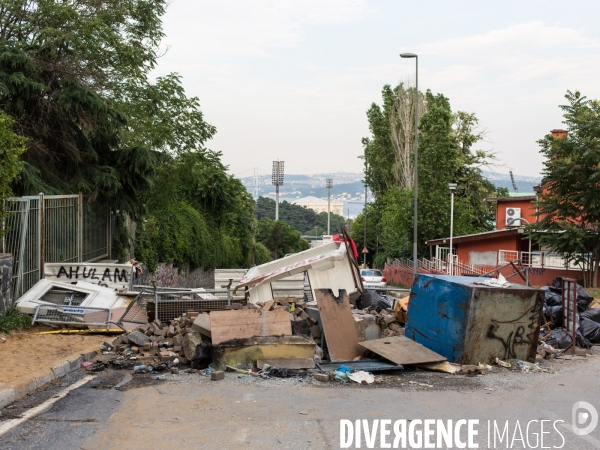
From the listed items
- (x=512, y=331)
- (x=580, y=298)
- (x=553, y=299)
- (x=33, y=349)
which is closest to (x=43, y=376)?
(x=33, y=349)

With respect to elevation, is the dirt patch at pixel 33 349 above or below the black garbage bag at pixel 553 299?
below

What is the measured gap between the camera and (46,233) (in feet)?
48.9

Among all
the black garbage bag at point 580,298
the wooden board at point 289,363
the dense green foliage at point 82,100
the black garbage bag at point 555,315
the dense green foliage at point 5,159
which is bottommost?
the wooden board at point 289,363

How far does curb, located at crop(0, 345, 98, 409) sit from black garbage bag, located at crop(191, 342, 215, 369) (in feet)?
5.31

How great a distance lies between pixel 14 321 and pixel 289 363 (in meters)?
5.51

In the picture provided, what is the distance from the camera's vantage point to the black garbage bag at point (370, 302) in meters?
14.5

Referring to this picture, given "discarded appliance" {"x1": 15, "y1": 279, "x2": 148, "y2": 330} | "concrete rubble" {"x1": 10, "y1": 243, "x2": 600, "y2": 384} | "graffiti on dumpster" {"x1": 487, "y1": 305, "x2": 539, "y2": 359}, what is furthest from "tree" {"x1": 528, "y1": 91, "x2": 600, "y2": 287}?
"discarded appliance" {"x1": 15, "y1": 279, "x2": 148, "y2": 330}

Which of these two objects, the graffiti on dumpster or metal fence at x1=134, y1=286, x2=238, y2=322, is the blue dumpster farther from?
metal fence at x1=134, y1=286, x2=238, y2=322

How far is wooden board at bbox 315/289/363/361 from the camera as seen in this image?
10.4m

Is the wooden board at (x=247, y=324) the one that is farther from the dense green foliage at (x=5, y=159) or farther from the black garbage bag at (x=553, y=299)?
the black garbage bag at (x=553, y=299)

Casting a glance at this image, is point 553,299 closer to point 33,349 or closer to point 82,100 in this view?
point 33,349

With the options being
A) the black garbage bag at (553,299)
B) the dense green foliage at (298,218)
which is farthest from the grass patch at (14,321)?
the dense green foliage at (298,218)

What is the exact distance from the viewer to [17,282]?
13258 millimetres

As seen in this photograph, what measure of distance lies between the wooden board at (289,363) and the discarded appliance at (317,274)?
13.7 feet
